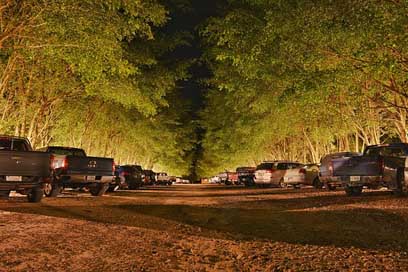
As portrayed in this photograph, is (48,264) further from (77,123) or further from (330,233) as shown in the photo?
(77,123)

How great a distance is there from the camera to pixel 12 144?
16.3 m

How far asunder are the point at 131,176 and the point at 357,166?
16.8m

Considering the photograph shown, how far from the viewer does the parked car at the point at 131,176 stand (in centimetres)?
3100

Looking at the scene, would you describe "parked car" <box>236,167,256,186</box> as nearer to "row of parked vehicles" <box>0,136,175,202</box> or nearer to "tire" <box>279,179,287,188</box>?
"tire" <box>279,179,287,188</box>

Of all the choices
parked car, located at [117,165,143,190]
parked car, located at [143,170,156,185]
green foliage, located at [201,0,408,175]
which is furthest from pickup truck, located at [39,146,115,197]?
parked car, located at [143,170,156,185]

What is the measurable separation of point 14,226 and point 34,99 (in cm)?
1875

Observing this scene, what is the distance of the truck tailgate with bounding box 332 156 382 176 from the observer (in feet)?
62.6

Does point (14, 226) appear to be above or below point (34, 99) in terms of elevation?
below

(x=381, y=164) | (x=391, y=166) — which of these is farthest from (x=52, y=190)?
(x=391, y=166)

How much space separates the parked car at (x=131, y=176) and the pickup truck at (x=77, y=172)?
1038cm

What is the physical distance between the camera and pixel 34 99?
27.0m

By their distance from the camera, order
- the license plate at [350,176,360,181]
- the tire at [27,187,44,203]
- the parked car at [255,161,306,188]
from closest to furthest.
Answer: the tire at [27,187,44,203] < the license plate at [350,176,360,181] < the parked car at [255,161,306,188]

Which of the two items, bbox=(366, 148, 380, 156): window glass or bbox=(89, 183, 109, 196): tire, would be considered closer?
bbox=(89, 183, 109, 196): tire

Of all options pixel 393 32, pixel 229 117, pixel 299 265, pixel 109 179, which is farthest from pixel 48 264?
pixel 229 117
